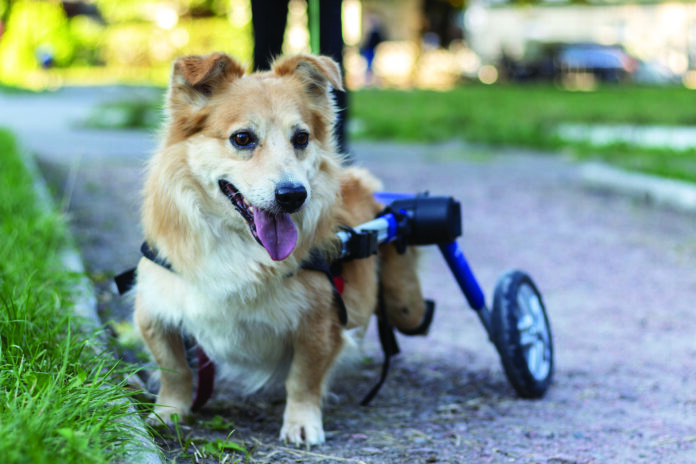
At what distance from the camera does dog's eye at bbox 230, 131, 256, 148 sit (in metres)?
2.75

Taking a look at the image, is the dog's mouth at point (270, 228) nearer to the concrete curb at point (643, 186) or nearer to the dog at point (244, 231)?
the dog at point (244, 231)

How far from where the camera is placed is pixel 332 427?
117 inches

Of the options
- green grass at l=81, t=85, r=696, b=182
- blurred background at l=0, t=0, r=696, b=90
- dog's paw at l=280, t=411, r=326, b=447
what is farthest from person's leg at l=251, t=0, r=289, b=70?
blurred background at l=0, t=0, r=696, b=90

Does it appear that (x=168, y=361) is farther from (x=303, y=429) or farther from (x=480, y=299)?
(x=480, y=299)

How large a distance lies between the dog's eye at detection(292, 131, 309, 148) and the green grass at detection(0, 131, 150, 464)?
0.98 meters

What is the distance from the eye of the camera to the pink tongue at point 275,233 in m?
2.62

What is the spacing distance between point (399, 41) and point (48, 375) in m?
28.7

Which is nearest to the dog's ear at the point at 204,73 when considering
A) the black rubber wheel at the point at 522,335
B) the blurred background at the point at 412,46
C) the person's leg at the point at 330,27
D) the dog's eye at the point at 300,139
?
the dog's eye at the point at 300,139

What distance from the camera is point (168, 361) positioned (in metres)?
2.87

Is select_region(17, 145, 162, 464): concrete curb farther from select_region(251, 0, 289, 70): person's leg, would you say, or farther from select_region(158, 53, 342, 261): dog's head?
select_region(251, 0, 289, 70): person's leg

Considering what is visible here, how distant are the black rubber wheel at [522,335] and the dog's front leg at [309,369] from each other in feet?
2.50

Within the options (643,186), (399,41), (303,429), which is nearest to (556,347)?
(303,429)

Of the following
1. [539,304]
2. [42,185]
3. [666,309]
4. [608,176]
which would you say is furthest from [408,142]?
[539,304]

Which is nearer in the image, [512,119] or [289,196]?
[289,196]
